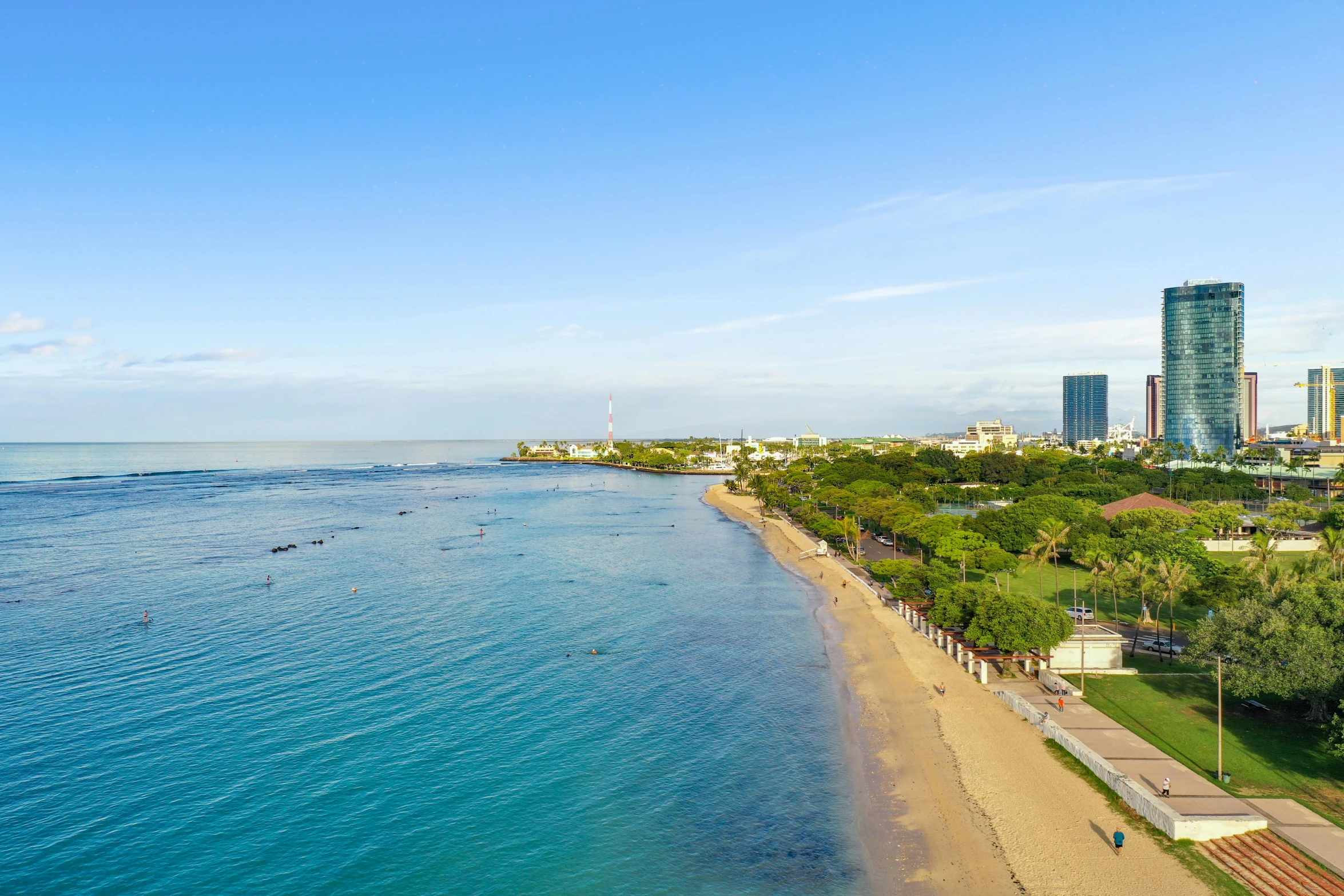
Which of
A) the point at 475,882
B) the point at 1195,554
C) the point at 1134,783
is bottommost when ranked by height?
the point at 475,882

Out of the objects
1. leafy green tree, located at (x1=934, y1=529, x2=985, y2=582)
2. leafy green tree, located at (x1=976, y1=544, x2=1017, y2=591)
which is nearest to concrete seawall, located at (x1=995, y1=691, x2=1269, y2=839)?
leafy green tree, located at (x1=976, y1=544, x2=1017, y2=591)

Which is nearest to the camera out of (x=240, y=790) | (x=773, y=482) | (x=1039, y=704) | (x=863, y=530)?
(x=240, y=790)

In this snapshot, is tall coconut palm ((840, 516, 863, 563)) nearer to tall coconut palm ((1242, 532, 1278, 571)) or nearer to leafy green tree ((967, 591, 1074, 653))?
tall coconut palm ((1242, 532, 1278, 571))

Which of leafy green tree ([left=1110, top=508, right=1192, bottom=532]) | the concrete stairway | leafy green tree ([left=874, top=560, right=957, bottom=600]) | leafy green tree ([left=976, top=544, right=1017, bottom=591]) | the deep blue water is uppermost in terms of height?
leafy green tree ([left=1110, top=508, right=1192, bottom=532])

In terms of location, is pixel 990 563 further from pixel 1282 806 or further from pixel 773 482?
pixel 773 482

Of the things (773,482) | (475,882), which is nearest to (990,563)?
(475,882)

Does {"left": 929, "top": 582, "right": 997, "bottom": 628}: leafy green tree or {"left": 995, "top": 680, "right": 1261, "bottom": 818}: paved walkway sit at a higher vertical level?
{"left": 929, "top": 582, "right": 997, "bottom": 628}: leafy green tree

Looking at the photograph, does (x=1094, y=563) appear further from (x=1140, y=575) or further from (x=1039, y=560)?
(x=1039, y=560)
